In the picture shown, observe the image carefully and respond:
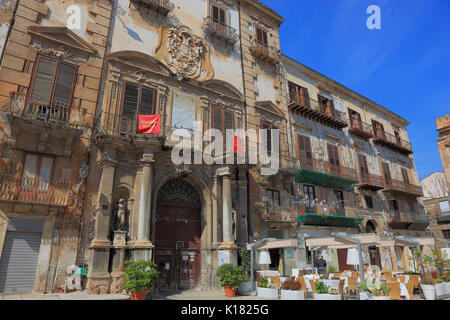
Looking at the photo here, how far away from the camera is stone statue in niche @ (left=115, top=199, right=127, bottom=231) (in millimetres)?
11977

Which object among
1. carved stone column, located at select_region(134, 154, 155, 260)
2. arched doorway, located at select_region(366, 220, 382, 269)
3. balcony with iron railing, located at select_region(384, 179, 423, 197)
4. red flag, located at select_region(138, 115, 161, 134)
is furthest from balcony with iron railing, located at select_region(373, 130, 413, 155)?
carved stone column, located at select_region(134, 154, 155, 260)

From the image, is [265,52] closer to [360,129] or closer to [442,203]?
[360,129]

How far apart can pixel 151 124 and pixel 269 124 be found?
8496 mm

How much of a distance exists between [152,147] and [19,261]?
19.9 feet

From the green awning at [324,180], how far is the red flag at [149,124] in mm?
9626

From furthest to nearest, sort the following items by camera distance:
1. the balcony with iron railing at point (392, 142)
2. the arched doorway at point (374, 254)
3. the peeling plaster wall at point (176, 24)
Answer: the balcony with iron railing at point (392, 142) → the arched doorway at point (374, 254) → the peeling plaster wall at point (176, 24)

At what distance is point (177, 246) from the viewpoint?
552 inches

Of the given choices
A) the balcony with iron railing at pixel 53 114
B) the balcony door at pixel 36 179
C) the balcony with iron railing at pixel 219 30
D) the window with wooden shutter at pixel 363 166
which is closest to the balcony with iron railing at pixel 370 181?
the window with wooden shutter at pixel 363 166

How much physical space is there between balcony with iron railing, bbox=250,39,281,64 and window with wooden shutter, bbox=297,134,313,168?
548 centimetres

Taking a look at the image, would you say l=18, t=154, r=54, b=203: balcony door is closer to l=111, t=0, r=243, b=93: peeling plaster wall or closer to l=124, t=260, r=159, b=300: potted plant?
l=124, t=260, r=159, b=300: potted plant

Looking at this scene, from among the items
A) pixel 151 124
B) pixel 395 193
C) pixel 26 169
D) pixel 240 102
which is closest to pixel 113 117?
pixel 151 124

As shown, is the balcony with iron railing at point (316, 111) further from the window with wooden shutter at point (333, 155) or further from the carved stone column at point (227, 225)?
the carved stone column at point (227, 225)

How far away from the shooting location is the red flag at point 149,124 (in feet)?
43.5

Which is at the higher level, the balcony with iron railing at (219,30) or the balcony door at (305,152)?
the balcony with iron railing at (219,30)
